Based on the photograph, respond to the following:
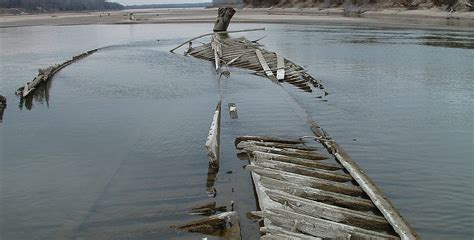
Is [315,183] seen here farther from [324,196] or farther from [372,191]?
[372,191]

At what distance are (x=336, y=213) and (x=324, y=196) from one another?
0.83 meters

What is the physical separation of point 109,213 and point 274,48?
31.4 meters

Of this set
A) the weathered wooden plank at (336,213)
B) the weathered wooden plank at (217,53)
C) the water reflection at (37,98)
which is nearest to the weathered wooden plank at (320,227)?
the weathered wooden plank at (336,213)

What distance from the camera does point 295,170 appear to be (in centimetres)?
972

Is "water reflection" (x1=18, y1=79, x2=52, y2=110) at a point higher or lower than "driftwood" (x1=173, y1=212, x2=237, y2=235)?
higher

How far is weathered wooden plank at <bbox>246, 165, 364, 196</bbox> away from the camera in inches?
352

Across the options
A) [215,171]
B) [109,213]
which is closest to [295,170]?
[215,171]

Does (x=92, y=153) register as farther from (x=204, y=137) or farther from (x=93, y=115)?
(x=93, y=115)

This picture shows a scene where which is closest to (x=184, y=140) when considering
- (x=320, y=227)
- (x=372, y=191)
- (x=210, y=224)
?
Result: (x=210, y=224)

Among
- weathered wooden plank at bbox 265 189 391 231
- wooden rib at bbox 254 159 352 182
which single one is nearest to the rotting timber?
wooden rib at bbox 254 159 352 182

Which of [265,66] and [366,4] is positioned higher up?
[366,4]

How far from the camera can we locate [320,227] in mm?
6906

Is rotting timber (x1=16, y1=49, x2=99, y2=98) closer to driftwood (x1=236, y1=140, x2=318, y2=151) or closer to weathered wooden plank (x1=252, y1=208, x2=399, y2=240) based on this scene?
driftwood (x1=236, y1=140, x2=318, y2=151)

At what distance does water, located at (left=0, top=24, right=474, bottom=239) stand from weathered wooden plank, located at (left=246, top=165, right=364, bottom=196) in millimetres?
627
